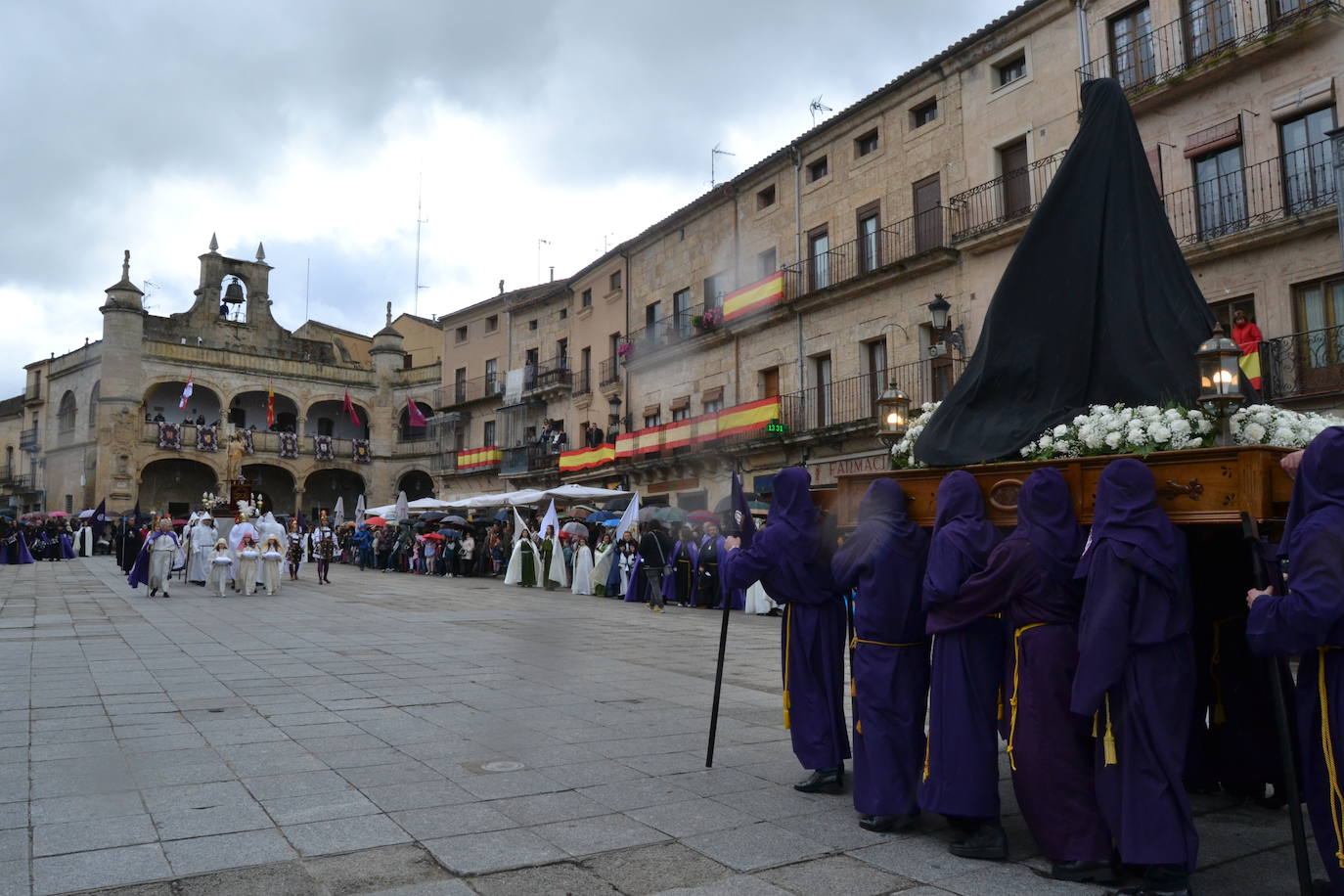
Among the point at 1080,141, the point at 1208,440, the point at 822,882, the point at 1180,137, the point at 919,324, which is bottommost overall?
the point at 822,882

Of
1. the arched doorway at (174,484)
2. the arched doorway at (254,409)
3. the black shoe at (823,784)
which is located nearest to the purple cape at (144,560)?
the black shoe at (823,784)

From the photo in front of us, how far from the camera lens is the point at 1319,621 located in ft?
10.9

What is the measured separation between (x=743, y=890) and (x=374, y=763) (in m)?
2.67

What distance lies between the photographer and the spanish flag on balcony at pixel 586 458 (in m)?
33.6

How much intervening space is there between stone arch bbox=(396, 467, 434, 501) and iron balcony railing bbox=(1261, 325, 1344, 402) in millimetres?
43535

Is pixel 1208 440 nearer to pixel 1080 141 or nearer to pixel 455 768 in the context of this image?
pixel 1080 141

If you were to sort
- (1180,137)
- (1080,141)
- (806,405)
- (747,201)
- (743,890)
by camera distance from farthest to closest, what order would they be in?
1. (747,201)
2. (806,405)
3. (1180,137)
4. (1080,141)
5. (743,890)

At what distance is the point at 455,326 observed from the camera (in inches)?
1863

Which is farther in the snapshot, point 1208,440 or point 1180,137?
point 1180,137

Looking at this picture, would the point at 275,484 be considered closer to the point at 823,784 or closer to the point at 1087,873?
the point at 823,784

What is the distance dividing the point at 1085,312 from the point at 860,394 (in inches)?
776

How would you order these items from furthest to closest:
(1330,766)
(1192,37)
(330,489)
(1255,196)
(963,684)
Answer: (330,489) < (1192,37) < (1255,196) < (963,684) < (1330,766)

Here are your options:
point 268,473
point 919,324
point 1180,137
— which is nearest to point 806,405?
point 919,324

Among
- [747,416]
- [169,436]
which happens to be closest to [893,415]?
[747,416]
